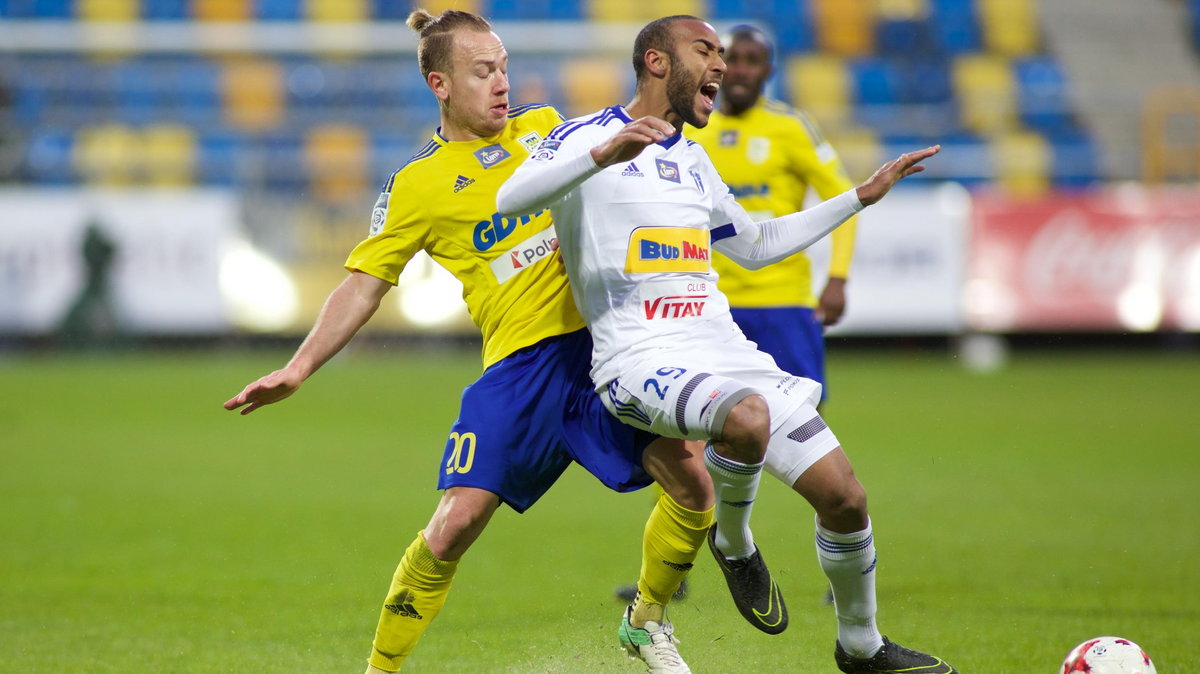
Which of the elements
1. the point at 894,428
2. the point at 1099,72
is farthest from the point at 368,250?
the point at 1099,72

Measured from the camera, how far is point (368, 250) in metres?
4.45

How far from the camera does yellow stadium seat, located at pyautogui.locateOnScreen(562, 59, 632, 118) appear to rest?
2164cm

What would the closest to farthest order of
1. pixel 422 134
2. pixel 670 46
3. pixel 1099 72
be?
pixel 670 46 < pixel 422 134 < pixel 1099 72

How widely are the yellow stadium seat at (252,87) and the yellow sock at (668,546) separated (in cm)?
1903

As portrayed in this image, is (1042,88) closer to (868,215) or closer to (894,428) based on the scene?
(868,215)

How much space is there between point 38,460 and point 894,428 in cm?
699

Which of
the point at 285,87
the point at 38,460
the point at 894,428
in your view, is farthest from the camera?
the point at 285,87

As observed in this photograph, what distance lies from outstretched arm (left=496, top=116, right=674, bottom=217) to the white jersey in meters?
0.11

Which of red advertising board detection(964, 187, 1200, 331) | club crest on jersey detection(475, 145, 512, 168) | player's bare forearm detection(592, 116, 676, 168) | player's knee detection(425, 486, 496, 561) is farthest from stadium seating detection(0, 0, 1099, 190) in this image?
player's bare forearm detection(592, 116, 676, 168)

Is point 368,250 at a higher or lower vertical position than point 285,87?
higher

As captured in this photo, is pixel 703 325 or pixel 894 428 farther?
pixel 894 428

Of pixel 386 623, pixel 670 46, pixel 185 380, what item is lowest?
pixel 185 380

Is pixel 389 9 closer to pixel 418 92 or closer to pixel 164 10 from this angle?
pixel 418 92

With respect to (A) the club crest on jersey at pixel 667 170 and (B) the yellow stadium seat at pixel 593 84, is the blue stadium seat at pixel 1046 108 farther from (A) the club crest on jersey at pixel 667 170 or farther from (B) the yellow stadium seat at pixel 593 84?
(A) the club crest on jersey at pixel 667 170
